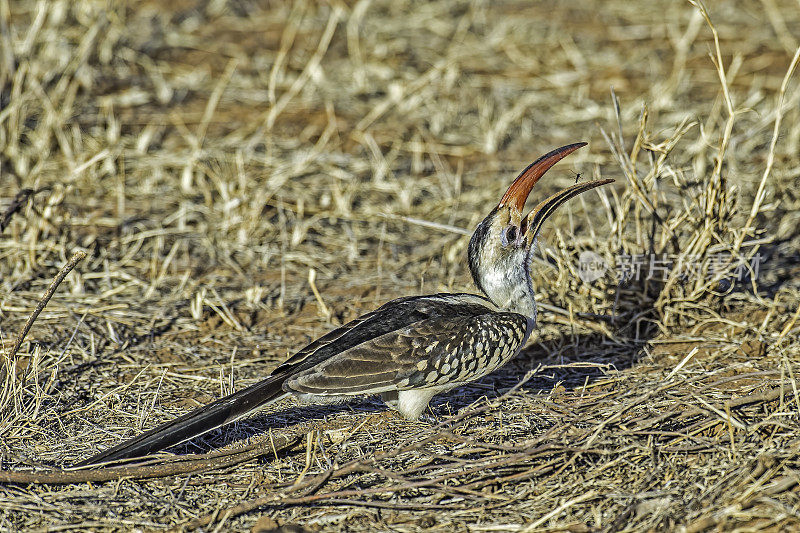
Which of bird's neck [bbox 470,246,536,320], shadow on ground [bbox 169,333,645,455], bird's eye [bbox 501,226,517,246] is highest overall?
bird's eye [bbox 501,226,517,246]

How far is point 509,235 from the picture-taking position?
3.98 meters

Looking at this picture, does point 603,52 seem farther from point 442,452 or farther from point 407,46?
point 442,452

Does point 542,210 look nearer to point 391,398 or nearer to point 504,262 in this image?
point 504,262

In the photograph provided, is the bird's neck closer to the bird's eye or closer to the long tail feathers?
the bird's eye

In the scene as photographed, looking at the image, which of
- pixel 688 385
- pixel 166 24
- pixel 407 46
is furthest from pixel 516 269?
pixel 166 24

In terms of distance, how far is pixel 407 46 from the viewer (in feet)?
28.0

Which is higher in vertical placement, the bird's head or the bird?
the bird's head

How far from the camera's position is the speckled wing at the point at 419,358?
3525mm

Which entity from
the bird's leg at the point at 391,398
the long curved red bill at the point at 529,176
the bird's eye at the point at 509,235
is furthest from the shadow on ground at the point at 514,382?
the long curved red bill at the point at 529,176

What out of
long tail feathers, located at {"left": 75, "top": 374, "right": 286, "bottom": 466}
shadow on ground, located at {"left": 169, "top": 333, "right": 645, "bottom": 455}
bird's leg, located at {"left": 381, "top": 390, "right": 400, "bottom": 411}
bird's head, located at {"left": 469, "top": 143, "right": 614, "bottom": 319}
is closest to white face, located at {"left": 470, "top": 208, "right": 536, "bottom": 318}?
bird's head, located at {"left": 469, "top": 143, "right": 614, "bottom": 319}

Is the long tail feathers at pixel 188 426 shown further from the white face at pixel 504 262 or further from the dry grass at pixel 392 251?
the white face at pixel 504 262

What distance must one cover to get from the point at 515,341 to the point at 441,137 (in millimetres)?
3537

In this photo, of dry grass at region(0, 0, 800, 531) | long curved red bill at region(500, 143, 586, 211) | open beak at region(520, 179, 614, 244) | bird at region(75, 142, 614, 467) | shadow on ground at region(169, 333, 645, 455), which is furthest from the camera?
open beak at region(520, 179, 614, 244)

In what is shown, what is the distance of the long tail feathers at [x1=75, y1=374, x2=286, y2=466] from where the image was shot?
3.35m
